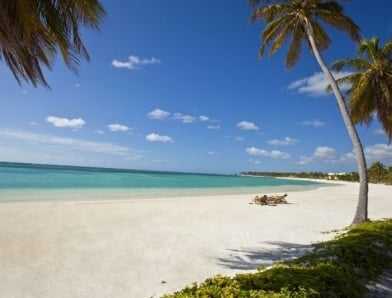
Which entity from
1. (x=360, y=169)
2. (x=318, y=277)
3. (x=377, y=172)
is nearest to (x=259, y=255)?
(x=318, y=277)

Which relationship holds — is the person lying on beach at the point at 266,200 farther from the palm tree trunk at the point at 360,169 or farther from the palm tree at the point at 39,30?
the palm tree at the point at 39,30

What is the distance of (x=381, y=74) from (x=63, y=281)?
16.8 meters

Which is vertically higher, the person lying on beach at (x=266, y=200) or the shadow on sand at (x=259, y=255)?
the person lying on beach at (x=266, y=200)

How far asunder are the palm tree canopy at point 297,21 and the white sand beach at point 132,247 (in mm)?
7204

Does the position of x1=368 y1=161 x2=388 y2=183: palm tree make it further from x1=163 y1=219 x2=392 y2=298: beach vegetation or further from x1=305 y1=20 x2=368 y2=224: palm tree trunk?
x1=163 y1=219 x2=392 y2=298: beach vegetation

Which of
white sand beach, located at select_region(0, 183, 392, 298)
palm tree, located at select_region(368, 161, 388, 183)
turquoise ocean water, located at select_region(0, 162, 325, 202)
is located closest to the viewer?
white sand beach, located at select_region(0, 183, 392, 298)

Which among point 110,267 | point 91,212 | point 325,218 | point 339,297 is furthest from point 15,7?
point 325,218

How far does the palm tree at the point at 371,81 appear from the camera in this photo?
51.5ft

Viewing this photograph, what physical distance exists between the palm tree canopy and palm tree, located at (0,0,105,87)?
352 inches

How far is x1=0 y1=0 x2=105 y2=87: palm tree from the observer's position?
409 centimetres

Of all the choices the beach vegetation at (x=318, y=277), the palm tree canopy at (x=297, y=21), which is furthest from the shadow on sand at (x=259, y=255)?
the palm tree canopy at (x=297, y=21)

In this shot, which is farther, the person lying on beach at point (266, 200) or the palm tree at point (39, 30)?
the person lying on beach at point (266, 200)

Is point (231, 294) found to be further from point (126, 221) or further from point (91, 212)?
point (91, 212)

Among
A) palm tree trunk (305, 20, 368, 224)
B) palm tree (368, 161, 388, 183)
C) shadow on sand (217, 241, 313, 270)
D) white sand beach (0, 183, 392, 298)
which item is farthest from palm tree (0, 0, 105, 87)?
palm tree (368, 161, 388, 183)
